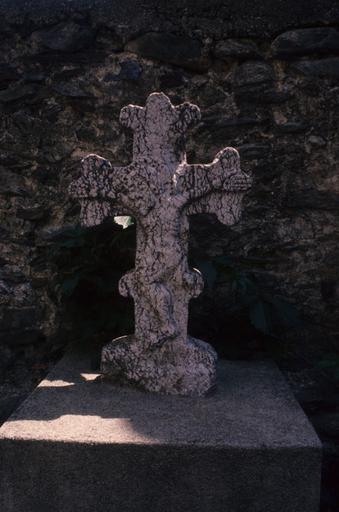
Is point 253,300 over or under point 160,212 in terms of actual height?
under

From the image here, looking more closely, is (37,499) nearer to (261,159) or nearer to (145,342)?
(145,342)

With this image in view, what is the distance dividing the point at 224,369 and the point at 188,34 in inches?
56.2

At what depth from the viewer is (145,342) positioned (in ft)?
7.09

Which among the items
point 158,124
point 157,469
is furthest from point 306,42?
point 157,469

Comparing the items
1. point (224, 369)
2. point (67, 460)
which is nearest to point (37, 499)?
point (67, 460)

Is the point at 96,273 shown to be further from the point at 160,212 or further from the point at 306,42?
the point at 306,42

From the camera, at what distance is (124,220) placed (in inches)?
94.4

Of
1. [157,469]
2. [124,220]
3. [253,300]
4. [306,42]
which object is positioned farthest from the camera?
[306,42]

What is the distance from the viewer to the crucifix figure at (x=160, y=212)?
2.14 meters

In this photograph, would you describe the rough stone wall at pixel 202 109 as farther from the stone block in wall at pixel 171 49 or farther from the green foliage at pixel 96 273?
the green foliage at pixel 96 273

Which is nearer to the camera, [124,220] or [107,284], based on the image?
[124,220]

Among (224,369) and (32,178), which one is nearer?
(224,369)

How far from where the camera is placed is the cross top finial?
2.14 metres

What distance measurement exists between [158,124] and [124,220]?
0.43 meters
